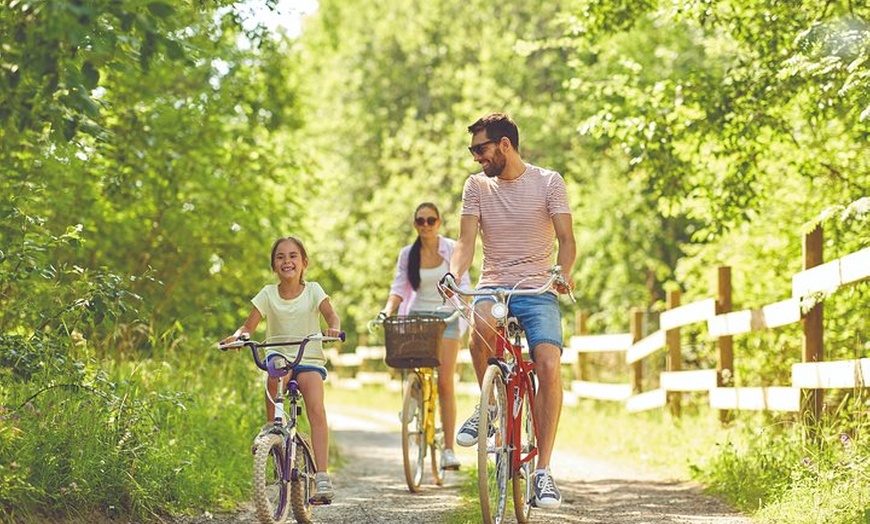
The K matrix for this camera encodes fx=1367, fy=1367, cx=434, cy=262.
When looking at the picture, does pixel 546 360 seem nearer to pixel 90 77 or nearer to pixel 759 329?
pixel 90 77

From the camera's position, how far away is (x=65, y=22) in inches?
182

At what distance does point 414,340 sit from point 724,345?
3709 millimetres

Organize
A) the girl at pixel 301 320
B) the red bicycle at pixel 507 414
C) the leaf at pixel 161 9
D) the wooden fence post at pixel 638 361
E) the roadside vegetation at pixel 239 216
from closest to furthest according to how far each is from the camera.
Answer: the leaf at pixel 161 9, the red bicycle at pixel 507 414, the roadside vegetation at pixel 239 216, the girl at pixel 301 320, the wooden fence post at pixel 638 361

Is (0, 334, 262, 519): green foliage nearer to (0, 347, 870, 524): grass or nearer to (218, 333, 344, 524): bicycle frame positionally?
(0, 347, 870, 524): grass

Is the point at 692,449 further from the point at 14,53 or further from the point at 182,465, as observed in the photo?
the point at 14,53

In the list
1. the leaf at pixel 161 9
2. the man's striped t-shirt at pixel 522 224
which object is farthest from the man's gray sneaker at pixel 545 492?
the leaf at pixel 161 9

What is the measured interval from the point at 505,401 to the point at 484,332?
405 mm

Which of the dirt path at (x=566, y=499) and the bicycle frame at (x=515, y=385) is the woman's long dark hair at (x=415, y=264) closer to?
the dirt path at (x=566, y=499)

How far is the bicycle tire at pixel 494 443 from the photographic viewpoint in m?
6.46

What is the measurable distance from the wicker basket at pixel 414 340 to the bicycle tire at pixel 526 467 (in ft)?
6.49

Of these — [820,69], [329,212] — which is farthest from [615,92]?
[329,212]

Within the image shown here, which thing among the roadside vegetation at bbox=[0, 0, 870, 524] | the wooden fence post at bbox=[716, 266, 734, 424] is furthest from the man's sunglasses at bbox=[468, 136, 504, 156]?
the wooden fence post at bbox=[716, 266, 734, 424]

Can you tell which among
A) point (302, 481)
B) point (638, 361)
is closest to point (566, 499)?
point (302, 481)

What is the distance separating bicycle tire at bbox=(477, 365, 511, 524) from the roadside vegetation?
5.12ft
